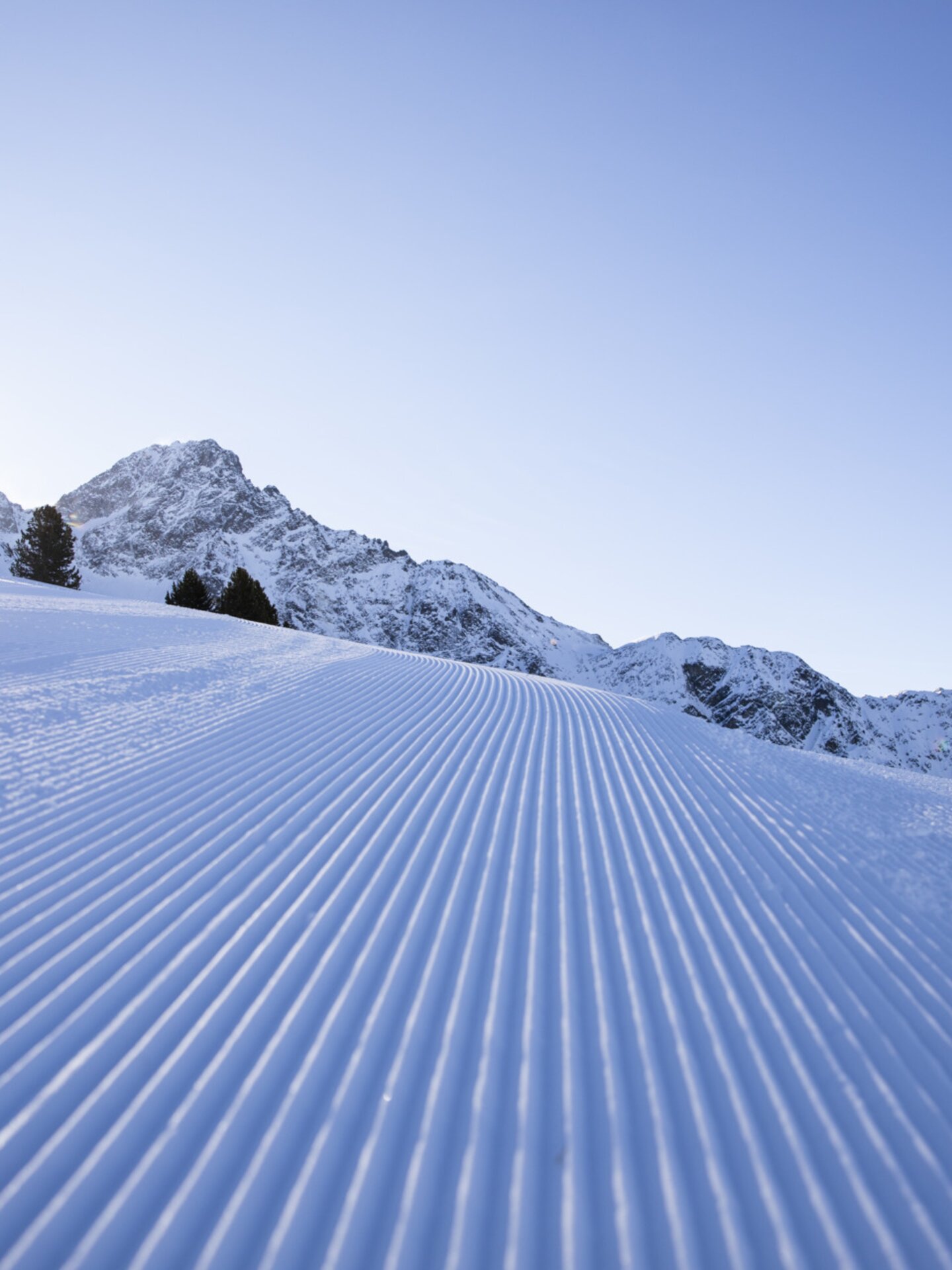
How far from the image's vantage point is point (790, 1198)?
223cm

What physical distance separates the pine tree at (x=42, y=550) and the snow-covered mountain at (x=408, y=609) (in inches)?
3446

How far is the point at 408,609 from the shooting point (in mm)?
143750

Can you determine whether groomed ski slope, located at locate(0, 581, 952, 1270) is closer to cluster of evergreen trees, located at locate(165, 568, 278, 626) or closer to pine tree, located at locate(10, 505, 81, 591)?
cluster of evergreen trees, located at locate(165, 568, 278, 626)

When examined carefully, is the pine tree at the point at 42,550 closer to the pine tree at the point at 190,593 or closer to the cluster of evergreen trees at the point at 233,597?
the cluster of evergreen trees at the point at 233,597

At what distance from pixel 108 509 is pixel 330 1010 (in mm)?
162570

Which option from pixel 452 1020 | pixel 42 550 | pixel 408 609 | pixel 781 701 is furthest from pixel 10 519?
pixel 781 701

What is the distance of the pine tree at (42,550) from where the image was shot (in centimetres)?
3384

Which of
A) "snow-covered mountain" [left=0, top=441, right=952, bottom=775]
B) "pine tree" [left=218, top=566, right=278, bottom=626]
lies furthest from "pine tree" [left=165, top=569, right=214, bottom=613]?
"snow-covered mountain" [left=0, top=441, right=952, bottom=775]

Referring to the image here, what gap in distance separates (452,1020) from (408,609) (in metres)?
142

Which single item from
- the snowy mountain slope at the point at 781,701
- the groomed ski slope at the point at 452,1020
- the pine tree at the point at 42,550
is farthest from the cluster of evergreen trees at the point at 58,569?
the snowy mountain slope at the point at 781,701

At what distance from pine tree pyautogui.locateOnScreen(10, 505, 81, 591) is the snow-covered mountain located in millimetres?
87532

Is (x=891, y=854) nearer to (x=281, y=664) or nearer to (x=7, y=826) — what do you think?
(x=7, y=826)

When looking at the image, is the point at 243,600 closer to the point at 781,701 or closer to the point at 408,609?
the point at 408,609

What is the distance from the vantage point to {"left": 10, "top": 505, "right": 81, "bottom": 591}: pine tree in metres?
33.8
